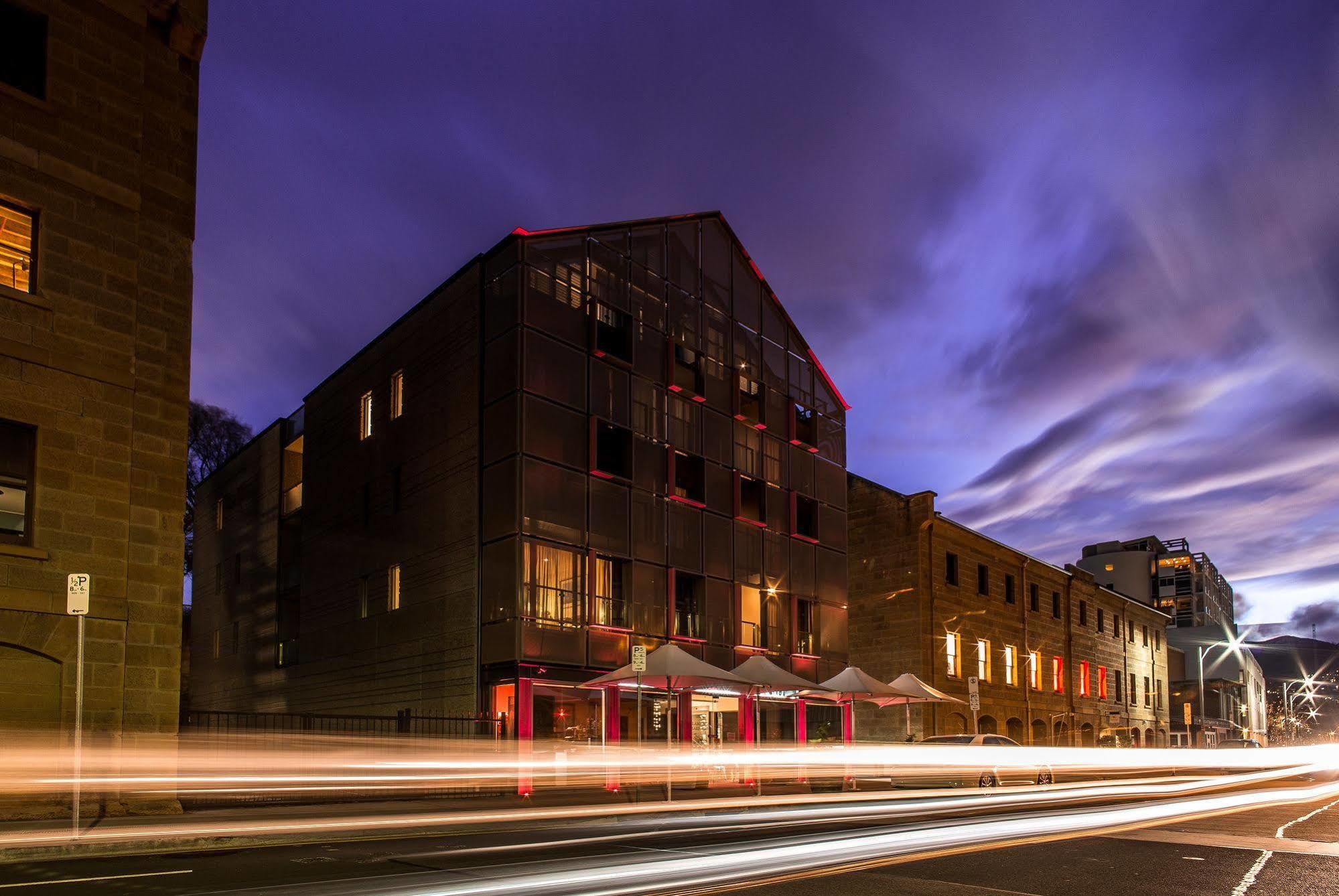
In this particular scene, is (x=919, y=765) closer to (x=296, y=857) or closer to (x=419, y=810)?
(x=419, y=810)

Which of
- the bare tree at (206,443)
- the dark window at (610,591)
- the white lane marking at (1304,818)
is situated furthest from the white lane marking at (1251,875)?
the bare tree at (206,443)

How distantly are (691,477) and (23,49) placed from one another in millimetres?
19297

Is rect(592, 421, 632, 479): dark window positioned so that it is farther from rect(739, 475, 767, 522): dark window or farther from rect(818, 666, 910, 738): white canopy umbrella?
rect(818, 666, 910, 738): white canopy umbrella

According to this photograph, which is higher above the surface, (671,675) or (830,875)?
(671,675)

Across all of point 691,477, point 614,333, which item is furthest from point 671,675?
point 614,333

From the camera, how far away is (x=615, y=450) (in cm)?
2936

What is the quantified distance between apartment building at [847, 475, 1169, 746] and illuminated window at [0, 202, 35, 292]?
3071cm

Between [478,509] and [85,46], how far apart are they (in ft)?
43.0

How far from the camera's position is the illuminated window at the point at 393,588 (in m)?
30.5

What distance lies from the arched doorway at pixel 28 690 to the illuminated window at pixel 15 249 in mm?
5886

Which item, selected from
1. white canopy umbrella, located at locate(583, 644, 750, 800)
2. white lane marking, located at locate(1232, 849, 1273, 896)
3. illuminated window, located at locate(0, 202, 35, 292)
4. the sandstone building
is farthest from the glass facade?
white lane marking, located at locate(1232, 849, 1273, 896)

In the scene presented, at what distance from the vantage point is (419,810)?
62.3ft

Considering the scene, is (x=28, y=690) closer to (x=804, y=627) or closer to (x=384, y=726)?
(x=384, y=726)

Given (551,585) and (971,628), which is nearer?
(551,585)
